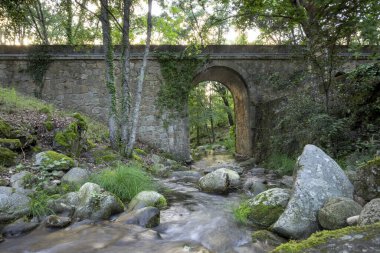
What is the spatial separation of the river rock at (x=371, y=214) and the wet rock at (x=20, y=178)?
478 cm

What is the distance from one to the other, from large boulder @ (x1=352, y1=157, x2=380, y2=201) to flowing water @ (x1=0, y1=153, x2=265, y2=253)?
1.48 metres

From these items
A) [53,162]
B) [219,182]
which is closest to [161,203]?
[219,182]

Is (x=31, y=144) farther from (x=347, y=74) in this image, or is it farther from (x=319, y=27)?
(x=347, y=74)

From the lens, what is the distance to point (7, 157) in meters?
5.49

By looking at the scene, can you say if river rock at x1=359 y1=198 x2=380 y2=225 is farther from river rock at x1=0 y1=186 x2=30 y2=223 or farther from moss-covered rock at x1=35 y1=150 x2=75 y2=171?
moss-covered rock at x1=35 y1=150 x2=75 y2=171

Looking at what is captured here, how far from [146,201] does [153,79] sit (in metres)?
7.59

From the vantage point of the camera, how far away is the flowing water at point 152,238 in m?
3.31

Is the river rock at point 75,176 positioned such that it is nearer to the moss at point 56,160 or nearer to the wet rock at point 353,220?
the moss at point 56,160

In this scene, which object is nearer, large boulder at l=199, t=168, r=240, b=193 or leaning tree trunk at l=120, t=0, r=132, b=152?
large boulder at l=199, t=168, r=240, b=193

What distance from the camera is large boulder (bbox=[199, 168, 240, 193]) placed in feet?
20.1

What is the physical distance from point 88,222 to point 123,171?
4.29ft

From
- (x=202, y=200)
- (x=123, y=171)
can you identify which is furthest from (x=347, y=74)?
(x=123, y=171)

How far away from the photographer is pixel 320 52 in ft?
21.9

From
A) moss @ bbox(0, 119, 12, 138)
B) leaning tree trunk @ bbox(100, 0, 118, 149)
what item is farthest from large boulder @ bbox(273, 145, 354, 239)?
moss @ bbox(0, 119, 12, 138)
